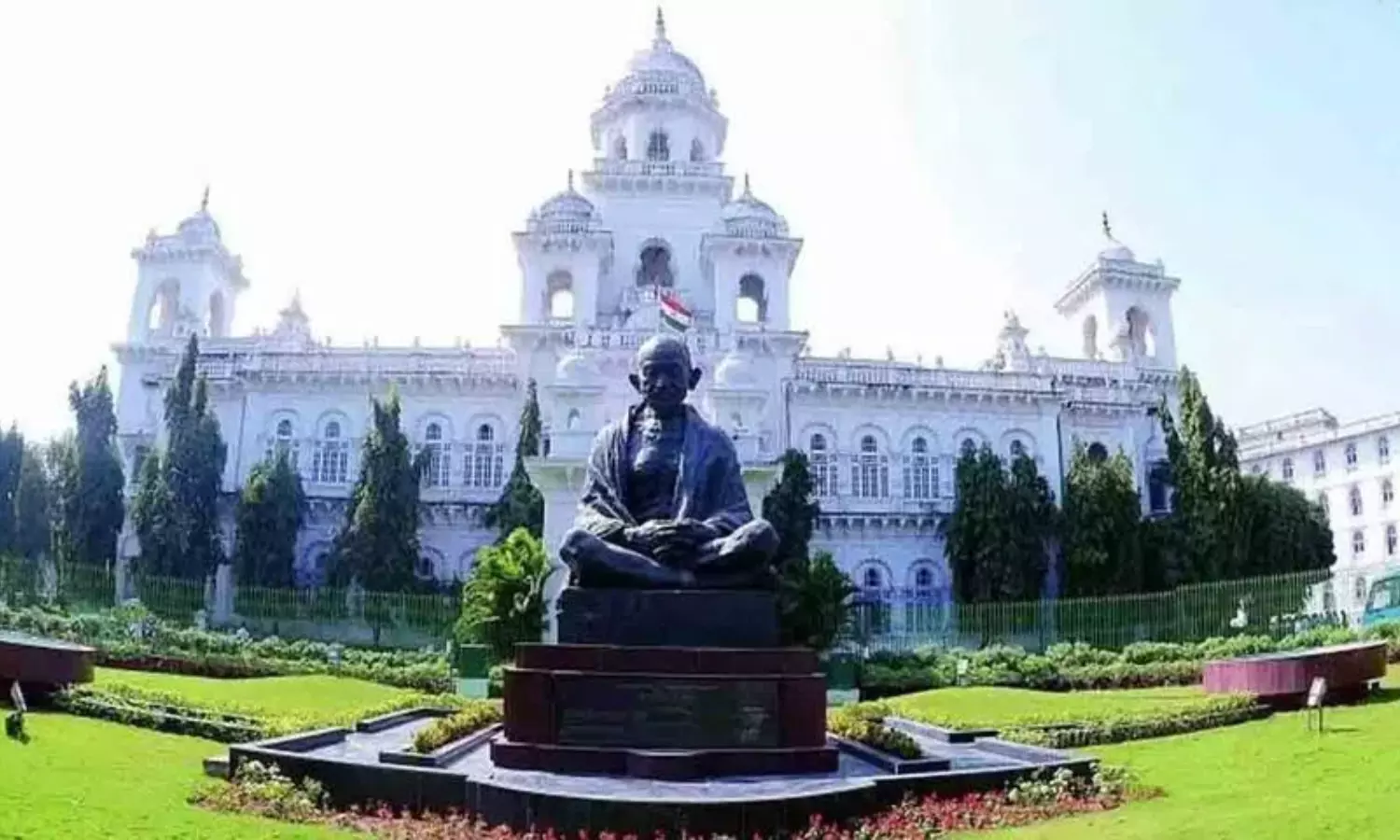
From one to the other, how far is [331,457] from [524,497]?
12.6 metres

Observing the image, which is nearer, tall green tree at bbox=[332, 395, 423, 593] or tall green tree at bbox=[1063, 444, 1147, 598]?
tall green tree at bbox=[332, 395, 423, 593]

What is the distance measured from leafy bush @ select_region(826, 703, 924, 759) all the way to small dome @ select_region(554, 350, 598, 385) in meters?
25.4

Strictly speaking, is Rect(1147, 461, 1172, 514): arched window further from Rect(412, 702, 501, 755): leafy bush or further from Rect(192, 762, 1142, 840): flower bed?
Rect(192, 762, 1142, 840): flower bed

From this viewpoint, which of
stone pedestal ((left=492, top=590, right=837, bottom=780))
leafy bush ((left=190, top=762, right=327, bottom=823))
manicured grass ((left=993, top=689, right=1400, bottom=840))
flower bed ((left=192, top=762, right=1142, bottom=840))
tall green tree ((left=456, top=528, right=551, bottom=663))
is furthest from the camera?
tall green tree ((left=456, top=528, right=551, bottom=663))

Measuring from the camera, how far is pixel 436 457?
5325cm

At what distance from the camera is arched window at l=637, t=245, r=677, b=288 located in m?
57.7

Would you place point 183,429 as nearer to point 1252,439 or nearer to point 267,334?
point 267,334

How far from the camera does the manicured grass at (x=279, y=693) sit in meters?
21.0

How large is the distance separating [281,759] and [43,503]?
44098mm

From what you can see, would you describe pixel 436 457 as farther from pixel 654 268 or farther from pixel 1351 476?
pixel 1351 476

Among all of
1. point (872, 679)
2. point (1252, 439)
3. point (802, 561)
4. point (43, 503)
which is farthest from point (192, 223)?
point (1252, 439)

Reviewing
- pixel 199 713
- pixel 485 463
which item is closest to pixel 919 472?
pixel 485 463

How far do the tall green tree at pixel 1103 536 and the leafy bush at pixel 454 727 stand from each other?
35707 millimetres

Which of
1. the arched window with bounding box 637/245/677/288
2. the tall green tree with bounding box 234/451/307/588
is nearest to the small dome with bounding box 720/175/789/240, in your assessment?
the arched window with bounding box 637/245/677/288
